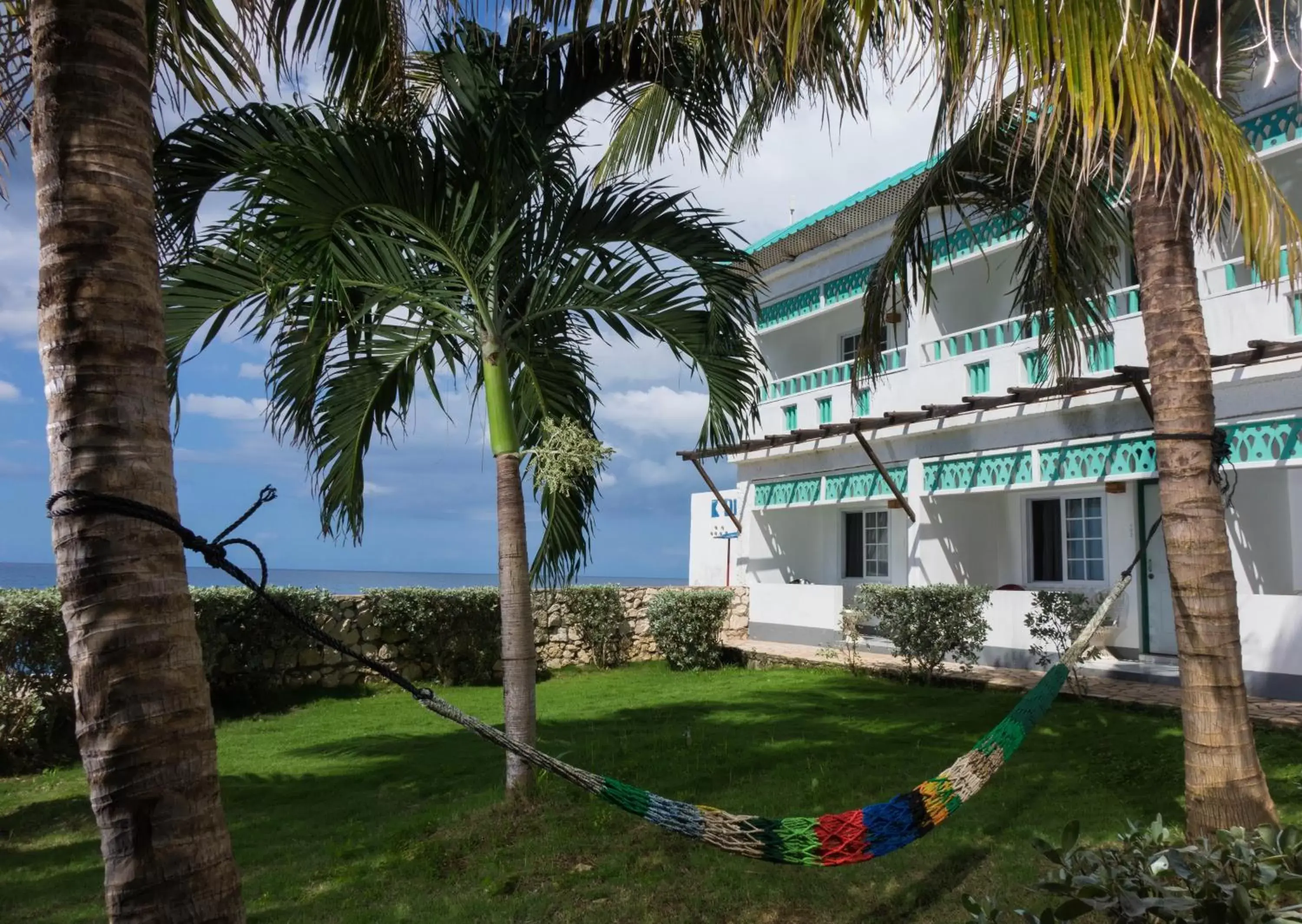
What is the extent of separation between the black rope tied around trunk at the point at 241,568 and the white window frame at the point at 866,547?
41.2ft

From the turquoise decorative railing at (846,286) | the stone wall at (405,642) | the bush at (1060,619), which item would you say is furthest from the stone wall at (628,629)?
the bush at (1060,619)

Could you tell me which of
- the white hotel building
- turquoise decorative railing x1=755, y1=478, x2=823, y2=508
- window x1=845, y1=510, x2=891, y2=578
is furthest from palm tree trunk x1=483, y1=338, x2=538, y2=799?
window x1=845, y1=510, x2=891, y2=578

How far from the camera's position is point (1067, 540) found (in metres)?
13.0

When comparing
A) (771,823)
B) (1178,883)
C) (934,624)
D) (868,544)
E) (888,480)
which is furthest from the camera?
(868,544)

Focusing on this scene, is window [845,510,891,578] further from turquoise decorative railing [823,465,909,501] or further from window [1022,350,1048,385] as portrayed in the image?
window [1022,350,1048,385]

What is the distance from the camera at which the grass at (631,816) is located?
15.4 feet

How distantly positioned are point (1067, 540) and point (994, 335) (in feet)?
9.39

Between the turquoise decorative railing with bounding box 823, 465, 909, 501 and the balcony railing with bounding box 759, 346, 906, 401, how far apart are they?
58.8 inches

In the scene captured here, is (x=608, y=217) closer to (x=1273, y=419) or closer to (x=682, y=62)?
(x=682, y=62)

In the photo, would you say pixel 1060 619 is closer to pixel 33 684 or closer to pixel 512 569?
pixel 512 569

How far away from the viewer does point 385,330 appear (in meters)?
7.12

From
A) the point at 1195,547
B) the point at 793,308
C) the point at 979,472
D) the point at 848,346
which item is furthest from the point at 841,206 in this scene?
the point at 1195,547

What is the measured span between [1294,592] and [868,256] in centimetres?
756

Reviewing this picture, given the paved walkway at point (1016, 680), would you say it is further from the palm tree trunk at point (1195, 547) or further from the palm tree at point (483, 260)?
the palm tree at point (483, 260)
